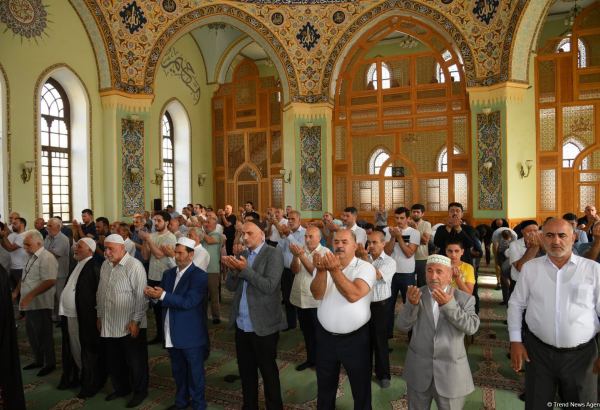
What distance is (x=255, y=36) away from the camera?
13336mm

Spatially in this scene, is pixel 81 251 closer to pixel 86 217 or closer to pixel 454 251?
pixel 454 251

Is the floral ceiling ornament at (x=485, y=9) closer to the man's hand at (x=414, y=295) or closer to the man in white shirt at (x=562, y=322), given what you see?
the man in white shirt at (x=562, y=322)

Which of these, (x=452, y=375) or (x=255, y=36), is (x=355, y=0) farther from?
(x=452, y=375)

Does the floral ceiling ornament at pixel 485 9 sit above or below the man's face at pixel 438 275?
above

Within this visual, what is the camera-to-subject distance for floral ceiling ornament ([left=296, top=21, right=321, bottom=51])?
13.2 m

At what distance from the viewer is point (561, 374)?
116 inches

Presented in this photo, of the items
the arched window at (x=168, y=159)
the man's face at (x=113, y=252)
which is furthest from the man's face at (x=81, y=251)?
the arched window at (x=168, y=159)

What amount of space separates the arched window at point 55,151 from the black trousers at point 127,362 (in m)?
7.87

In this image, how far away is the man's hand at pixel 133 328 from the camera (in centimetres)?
410

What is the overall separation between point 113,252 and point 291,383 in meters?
2.19

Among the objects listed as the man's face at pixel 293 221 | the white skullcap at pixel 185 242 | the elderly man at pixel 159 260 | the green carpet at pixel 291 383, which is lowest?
the green carpet at pixel 291 383

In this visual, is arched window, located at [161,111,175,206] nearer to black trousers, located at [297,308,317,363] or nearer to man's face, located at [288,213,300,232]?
man's face, located at [288,213,300,232]

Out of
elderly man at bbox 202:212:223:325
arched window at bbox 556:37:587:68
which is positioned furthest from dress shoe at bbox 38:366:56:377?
arched window at bbox 556:37:587:68

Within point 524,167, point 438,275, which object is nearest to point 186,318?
point 438,275
